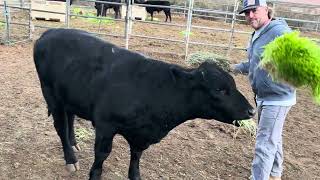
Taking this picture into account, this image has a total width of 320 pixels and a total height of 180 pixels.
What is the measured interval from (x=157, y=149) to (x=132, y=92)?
1550 millimetres

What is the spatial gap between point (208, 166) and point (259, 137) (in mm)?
1064

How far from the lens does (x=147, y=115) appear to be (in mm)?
3570

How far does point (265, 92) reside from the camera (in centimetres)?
366

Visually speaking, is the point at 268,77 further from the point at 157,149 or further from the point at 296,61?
the point at 157,149

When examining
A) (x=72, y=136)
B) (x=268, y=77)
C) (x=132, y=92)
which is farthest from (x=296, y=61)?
(x=72, y=136)

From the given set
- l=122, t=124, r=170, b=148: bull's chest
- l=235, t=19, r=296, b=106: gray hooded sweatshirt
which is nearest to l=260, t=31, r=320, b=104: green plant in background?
A: l=235, t=19, r=296, b=106: gray hooded sweatshirt

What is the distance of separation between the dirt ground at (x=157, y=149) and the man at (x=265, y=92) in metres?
0.86

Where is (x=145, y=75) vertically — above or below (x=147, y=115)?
above

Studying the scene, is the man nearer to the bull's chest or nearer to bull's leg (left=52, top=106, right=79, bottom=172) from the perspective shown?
the bull's chest

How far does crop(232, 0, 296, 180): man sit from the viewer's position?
3570 millimetres

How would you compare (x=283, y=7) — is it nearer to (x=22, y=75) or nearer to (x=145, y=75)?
(x=22, y=75)

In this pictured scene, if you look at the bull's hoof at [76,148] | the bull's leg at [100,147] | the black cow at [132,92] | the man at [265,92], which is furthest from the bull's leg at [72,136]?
the man at [265,92]

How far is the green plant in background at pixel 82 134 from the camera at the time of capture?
16.5ft

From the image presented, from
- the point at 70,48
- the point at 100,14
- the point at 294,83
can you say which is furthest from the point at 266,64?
the point at 100,14
